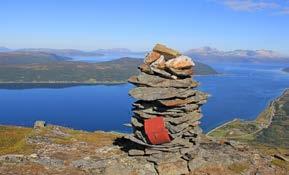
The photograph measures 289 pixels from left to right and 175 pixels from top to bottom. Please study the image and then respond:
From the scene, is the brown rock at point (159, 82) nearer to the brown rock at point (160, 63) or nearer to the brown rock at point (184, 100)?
the brown rock at point (160, 63)

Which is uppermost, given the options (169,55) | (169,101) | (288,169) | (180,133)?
(169,55)

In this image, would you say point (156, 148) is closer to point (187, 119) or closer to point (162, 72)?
point (187, 119)

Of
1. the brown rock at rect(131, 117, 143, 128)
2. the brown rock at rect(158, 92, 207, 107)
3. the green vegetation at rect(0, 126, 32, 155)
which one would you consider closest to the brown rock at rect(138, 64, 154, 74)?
the brown rock at rect(158, 92, 207, 107)

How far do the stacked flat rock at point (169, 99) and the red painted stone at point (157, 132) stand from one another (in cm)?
35

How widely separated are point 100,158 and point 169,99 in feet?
22.1

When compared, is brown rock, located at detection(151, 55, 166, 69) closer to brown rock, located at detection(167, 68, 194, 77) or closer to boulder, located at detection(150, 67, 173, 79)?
boulder, located at detection(150, 67, 173, 79)

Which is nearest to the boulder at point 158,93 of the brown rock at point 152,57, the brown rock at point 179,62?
the brown rock at point 179,62

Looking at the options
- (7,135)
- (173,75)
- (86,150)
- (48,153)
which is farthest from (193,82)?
(7,135)

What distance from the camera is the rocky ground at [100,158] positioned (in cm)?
2811

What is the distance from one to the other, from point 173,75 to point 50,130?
14.5m

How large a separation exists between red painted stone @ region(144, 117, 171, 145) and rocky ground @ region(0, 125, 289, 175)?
4.63 ft

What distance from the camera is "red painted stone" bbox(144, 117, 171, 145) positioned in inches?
1158

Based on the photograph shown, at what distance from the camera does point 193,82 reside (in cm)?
3198

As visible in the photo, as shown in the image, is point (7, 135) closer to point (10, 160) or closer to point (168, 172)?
point (10, 160)
